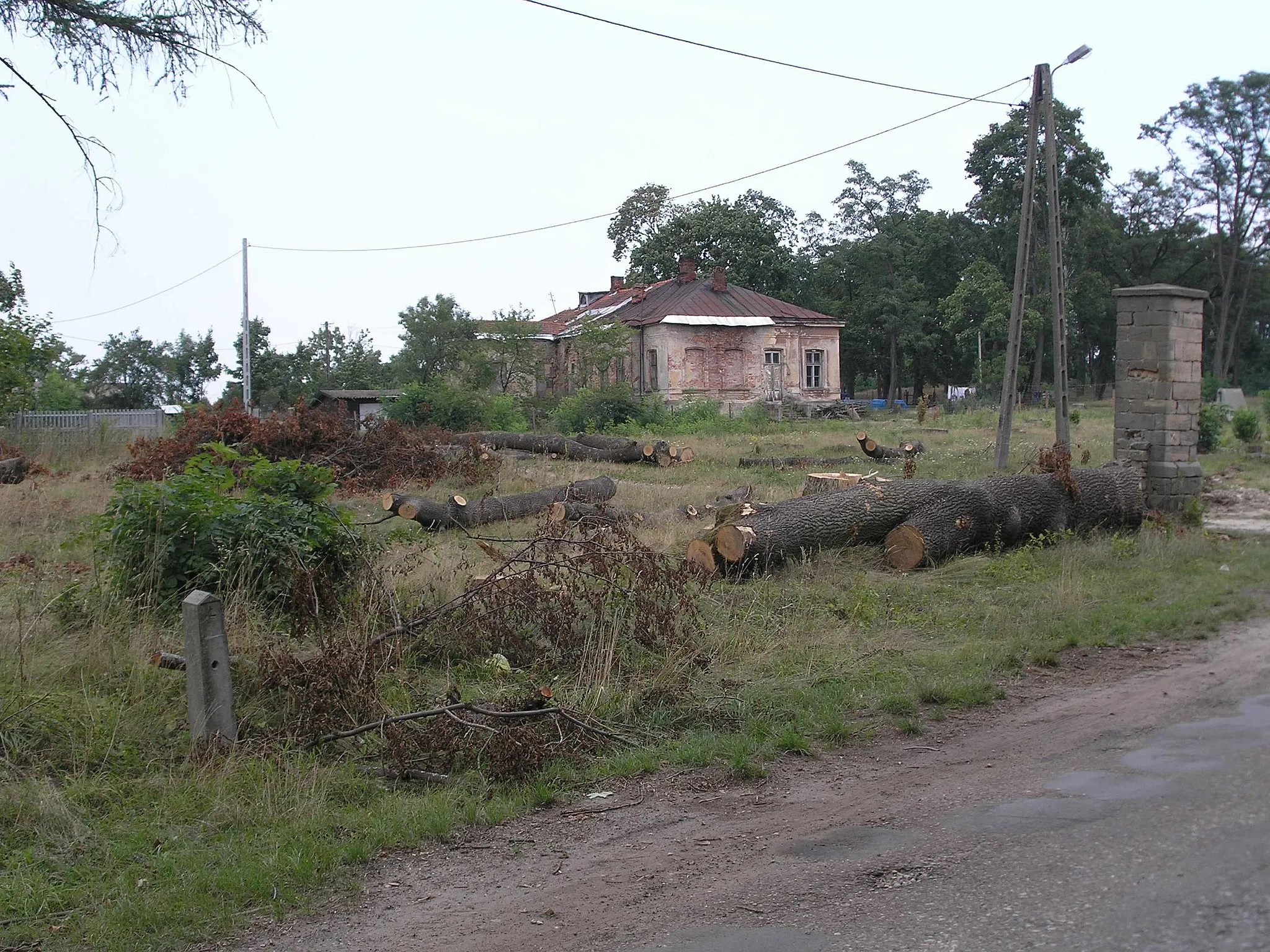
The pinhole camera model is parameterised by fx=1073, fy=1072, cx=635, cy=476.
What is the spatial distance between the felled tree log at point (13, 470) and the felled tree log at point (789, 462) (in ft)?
45.4

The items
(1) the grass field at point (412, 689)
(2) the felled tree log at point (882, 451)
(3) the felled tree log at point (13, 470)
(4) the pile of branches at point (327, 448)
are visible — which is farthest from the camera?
(2) the felled tree log at point (882, 451)

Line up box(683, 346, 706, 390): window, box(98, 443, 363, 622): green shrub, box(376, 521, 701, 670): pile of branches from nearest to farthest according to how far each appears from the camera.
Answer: box(376, 521, 701, 670): pile of branches, box(98, 443, 363, 622): green shrub, box(683, 346, 706, 390): window

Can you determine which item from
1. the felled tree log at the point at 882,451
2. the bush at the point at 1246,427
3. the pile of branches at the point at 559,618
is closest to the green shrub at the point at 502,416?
the felled tree log at the point at 882,451

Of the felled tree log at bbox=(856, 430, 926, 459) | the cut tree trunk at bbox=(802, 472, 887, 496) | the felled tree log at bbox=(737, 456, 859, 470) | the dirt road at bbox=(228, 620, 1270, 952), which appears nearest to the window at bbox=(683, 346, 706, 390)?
the felled tree log at bbox=(856, 430, 926, 459)

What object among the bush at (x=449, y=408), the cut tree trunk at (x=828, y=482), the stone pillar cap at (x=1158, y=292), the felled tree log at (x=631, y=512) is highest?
the stone pillar cap at (x=1158, y=292)

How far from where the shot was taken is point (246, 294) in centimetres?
3781

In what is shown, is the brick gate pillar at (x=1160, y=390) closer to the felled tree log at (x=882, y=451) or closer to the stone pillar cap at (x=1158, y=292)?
the stone pillar cap at (x=1158, y=292)

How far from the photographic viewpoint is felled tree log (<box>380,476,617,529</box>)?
14.3 meters

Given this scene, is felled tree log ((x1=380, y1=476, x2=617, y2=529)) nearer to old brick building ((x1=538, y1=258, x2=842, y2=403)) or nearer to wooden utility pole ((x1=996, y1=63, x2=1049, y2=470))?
wooden utility pole ((x1=996, y1=63, x2=1049, y2=470))

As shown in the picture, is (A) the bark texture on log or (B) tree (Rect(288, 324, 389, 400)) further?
(B) tree (Rect(288, 324, 389, 400))

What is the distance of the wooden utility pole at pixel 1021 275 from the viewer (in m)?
16.4

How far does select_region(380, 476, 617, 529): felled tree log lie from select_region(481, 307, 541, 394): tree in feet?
77.4

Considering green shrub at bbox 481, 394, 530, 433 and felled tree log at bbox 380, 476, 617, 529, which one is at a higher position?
green shrub at bbox 481, 394, 530, 433

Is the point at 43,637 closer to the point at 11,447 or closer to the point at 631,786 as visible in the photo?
the point at 631,786
